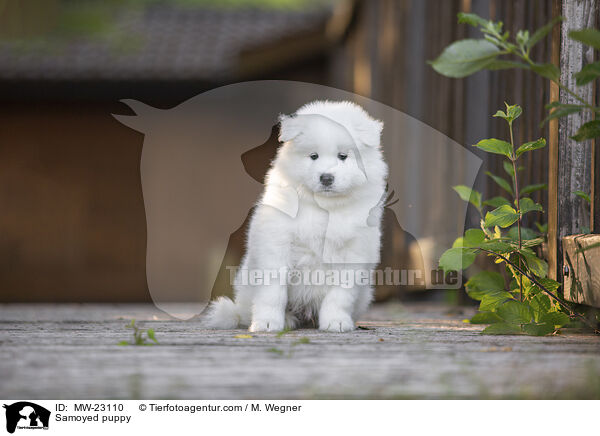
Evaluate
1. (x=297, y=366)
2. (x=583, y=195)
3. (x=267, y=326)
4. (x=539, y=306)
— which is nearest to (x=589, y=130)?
(x=583, y=195)

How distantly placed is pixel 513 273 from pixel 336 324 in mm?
773

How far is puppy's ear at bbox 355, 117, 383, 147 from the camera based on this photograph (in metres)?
2.73

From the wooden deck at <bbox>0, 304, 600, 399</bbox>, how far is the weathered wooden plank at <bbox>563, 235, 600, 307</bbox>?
15 cm

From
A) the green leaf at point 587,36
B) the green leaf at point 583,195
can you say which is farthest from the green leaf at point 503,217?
the green leaf at point 587,36

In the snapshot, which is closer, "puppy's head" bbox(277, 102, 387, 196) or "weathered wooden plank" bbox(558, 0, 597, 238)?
"puppy's head" bbox(277, 102, 387, 196)

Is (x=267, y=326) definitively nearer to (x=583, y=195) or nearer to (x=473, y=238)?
(x=473, y=238)

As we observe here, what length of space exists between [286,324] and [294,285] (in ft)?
0.52

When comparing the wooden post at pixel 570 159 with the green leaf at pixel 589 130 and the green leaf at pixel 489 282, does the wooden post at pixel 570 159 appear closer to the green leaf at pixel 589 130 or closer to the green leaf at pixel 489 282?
the green leaf at pixel 489 282

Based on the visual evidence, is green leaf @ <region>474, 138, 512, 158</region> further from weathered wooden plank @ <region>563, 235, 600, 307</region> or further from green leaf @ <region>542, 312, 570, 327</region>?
green leaf @ <region>542, 312, 570, 327</region>

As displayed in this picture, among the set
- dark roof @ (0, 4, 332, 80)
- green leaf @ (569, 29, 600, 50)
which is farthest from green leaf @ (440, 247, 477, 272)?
dark roof @ (0, 4, 332, 80)

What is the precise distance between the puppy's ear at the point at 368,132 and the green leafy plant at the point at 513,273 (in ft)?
1.19

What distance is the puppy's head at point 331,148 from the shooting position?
2.66 metres

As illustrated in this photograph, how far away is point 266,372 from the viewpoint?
5.92 ft
